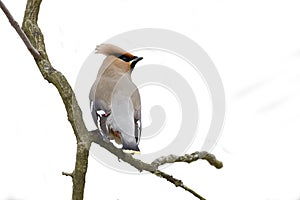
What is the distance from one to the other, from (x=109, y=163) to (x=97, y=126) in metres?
0.20

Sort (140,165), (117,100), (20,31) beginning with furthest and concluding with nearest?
(117,100) → (140,165) → (20,31)

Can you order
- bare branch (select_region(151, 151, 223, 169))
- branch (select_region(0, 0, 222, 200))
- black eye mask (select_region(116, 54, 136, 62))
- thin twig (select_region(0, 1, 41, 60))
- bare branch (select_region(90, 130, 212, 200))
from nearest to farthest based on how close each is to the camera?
thin twig (select_region(0, 1, 41, 60)), branch (select_region(0, 0, 222, 200)), bare branch (select_region(90, 130, 212, 200)), bare branch (select_region(151, 151, 223, 169)), black eye mask (select_region(116, 54, 136, 62))

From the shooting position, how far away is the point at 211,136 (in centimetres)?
198

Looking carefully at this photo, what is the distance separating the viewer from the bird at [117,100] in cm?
168

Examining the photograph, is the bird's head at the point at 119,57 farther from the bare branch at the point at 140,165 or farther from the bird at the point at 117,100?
the bare branch at the point at 140,165

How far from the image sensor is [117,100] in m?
1.75

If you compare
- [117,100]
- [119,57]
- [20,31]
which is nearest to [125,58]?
[119,57]

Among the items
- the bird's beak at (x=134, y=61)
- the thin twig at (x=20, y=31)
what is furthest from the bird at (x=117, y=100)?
the thin twig at (x=20, y=31)

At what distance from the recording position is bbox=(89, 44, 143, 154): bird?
168cm

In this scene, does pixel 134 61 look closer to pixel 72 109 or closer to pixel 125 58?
pixel 125 58

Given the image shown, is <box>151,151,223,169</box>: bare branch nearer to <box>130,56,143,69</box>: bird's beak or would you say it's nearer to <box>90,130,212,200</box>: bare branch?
<box>90,130,212,200</box>: bare branch

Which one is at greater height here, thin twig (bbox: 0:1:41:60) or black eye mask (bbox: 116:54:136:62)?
thin twig (bbox: 0:1:41:60)

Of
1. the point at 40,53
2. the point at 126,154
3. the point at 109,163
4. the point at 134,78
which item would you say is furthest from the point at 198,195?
the point at 40,53

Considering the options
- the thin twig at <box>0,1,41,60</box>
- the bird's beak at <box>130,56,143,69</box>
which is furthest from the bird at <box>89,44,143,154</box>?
the thin twig at <box>0,1,41,60</box>
